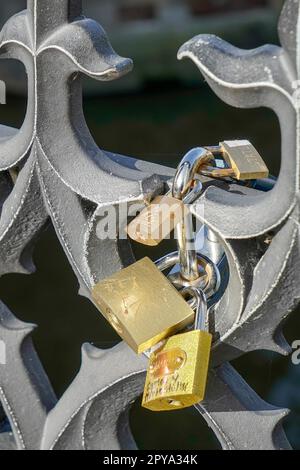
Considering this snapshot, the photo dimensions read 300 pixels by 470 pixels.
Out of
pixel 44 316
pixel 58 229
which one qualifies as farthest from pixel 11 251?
pixel 44 316

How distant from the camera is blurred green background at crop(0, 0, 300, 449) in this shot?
118 inches

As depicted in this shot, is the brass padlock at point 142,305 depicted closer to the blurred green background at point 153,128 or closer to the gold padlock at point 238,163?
the gold padlock at point 238,163

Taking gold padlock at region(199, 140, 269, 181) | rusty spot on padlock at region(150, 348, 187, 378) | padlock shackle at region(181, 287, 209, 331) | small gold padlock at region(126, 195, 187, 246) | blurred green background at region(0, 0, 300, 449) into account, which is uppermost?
gold padlock at region(199, 140, 269, 181)

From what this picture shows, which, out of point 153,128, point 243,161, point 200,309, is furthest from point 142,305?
point 153,128

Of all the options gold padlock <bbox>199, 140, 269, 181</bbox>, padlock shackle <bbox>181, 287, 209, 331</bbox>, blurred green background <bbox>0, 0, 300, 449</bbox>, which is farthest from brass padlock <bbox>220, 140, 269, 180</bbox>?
blurred green background <bbox>0, 0, 300, 449</bbox>

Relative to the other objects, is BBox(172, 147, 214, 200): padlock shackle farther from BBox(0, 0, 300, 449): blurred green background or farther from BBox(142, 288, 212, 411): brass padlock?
BBox(0, 0, 300, 449): blurred green background

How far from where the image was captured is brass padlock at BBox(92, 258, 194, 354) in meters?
0.76

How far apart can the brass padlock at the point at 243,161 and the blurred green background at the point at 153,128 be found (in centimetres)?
199

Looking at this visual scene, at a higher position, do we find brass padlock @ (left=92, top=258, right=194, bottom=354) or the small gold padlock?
the small gold padlock

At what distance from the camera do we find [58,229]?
84 cm

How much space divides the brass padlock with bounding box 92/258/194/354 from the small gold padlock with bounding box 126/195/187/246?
33 millimetres

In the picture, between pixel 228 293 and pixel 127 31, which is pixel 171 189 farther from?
pixel 127 31

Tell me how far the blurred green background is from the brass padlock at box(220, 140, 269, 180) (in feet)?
6.54

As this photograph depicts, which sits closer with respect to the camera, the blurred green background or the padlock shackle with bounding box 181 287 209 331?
the padlock shackle with bounding box 181 287 209 331
